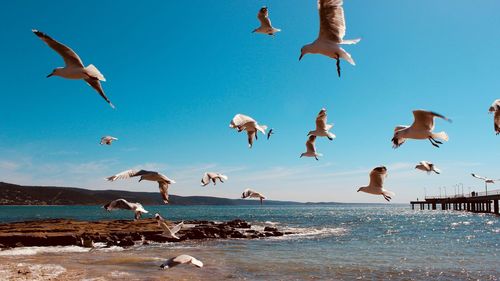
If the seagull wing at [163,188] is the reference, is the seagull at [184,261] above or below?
below

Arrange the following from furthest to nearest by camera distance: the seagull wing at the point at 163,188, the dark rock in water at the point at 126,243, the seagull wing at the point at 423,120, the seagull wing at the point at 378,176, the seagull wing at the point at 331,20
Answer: the dark rock in water at the point at 126,243 → the seagull wing at the point at 378,176 → the seagull wing at the point at 163,188 → the seagull wing at the point at 423,120 → the seagull wing at the point at 331,20

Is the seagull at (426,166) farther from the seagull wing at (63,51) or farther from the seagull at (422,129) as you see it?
the seagull wing at (63,51)

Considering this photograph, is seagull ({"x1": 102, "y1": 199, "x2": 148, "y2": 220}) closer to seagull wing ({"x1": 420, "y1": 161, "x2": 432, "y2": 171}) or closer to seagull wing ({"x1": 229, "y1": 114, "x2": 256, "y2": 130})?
seagull wing ({"x1": 229, "y1": 114, "x2": 256, "y2": 130})

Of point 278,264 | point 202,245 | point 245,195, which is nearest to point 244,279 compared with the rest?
point 278,264

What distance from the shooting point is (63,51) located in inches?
350

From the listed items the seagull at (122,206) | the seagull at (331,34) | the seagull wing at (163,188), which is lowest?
the seagull at (122,206)

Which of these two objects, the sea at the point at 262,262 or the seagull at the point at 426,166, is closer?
the seagull at the point at 426,166

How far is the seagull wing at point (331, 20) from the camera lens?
349 inches

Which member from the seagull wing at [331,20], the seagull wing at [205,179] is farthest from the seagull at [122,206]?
the seagull wing at [331,20]

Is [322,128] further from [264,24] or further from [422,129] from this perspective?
[422,129]

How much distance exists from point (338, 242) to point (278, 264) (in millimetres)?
13124

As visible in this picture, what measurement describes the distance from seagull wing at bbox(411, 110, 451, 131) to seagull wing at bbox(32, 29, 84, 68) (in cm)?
651

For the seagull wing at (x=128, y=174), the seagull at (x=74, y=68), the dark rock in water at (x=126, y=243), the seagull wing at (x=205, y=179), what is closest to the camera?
the seagull at (x=74, y=68)

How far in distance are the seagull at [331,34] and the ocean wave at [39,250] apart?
792 inches
